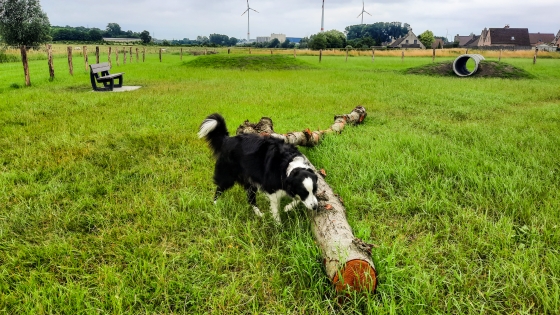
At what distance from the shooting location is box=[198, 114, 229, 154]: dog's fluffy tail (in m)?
3.88

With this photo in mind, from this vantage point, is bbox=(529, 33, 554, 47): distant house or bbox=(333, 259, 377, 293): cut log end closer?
bbox=(333, 259, 377, 293): cut log end

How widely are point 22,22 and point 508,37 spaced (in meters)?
90.0

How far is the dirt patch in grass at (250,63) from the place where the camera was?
22031 mm

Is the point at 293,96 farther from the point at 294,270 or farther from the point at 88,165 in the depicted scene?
the point at 294,270

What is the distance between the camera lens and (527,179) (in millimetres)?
4203

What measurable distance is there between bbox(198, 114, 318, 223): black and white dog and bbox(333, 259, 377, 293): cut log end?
79 centimetres

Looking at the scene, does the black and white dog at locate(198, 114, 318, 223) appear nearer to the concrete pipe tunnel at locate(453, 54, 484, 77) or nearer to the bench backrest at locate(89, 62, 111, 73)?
the bench backrest at locate(89, 62, 111, 73)

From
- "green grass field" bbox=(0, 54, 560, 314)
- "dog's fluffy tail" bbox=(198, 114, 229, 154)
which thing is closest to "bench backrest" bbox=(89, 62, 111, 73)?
"green grass field" bbox=(0, 54, 560, 314)

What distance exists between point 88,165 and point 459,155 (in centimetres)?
583

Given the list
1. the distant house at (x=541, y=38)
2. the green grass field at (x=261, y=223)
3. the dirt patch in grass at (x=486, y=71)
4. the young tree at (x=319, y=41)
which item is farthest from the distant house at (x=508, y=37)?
the green grass field at (x=261, y=223)

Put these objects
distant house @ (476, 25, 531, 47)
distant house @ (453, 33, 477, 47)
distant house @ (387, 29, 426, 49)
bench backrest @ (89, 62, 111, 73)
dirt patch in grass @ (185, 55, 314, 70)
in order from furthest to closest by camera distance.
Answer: distant house @ (453, 33, 477, 47) → distant house @ (387, 29, 426, 49) → distant house @ (476, 25, 531, 47) → dirt patch in grass @ (185, 55, 314, 70) → bench backrest @ (89, 62, 111, 73)

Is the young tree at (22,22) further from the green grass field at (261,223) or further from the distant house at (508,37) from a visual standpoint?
the distant house at (508,37)

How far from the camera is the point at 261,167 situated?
3600mm

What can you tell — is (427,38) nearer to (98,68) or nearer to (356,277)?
(98,68)
